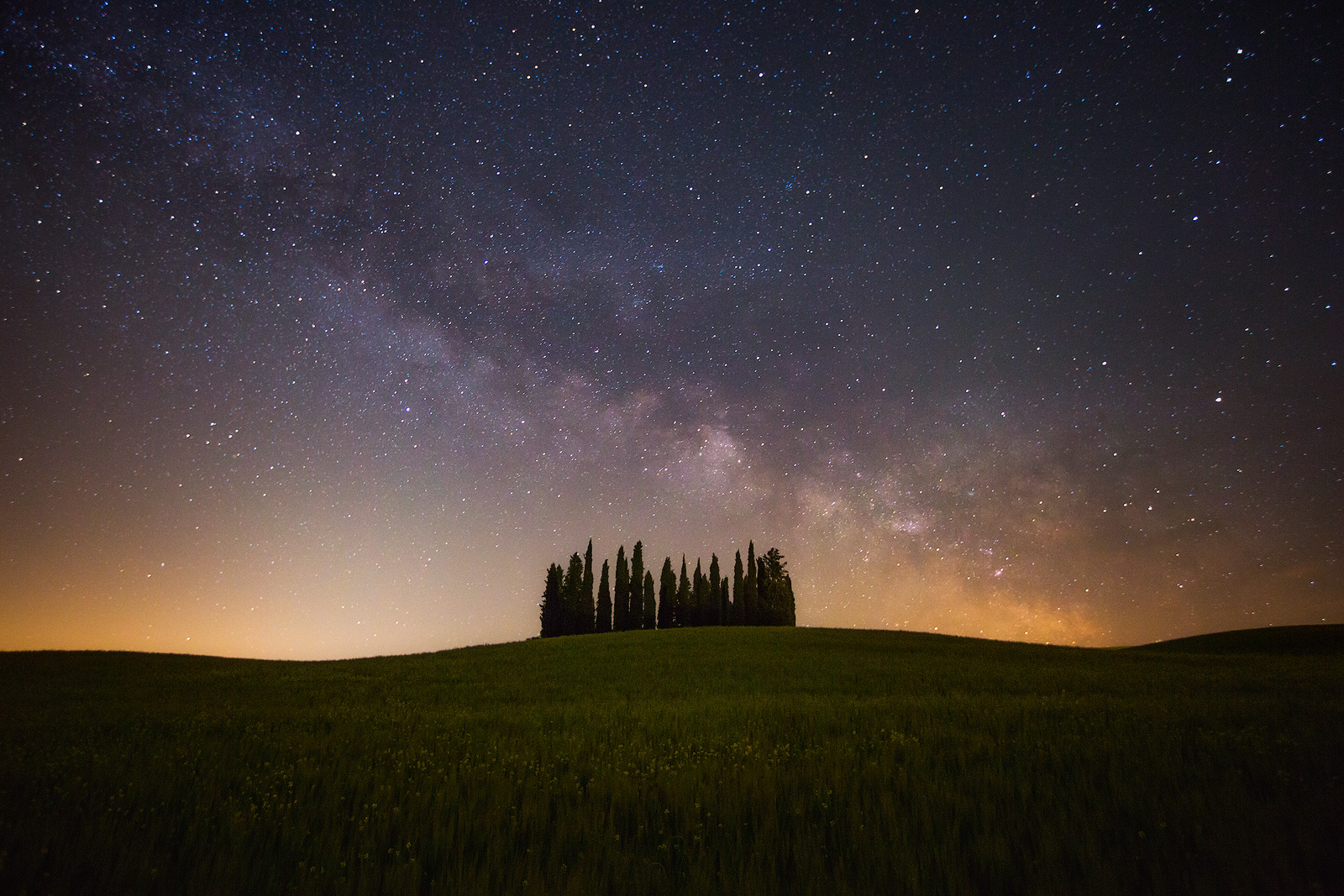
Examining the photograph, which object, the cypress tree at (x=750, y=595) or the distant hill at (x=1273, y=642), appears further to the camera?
the cypress tree at (x=750, y=595)

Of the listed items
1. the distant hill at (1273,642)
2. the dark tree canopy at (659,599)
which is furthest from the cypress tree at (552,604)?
the distant hill at (1273,642)

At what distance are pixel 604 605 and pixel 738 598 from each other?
18.4m

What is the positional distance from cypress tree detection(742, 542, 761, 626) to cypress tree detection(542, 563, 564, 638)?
24977mm

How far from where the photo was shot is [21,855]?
3826 mm

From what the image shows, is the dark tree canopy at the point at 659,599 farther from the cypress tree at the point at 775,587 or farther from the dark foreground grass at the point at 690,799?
the dark foreground grass at the point at 690,799

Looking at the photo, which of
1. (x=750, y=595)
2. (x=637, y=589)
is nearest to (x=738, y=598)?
(x=750, y=595)

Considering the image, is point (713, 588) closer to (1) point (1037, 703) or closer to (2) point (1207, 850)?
(1) point (1037, 703)

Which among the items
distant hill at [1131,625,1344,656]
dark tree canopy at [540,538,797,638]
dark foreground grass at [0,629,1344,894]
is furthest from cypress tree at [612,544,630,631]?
dark foreground grass at [0,629,1344,894]

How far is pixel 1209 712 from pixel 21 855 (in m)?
14.4

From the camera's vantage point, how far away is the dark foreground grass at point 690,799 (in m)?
3.86

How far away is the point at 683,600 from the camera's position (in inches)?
3078

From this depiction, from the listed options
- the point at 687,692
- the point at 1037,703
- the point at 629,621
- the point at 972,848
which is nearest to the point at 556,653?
the point at 687,692

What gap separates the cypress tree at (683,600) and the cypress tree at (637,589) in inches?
203

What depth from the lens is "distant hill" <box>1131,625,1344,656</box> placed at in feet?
121
